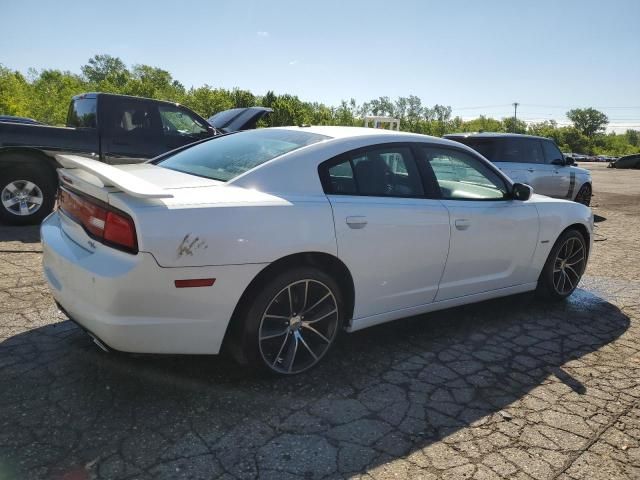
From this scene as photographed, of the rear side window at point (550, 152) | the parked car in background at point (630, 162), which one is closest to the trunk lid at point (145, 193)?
the rear side window at point (550, 152)

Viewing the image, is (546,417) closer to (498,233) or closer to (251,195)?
(498,233)

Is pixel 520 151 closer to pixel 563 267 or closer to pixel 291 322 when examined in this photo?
pixel 563 267

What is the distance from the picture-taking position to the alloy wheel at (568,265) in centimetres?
470

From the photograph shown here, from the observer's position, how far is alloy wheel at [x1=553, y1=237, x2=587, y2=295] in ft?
15.4

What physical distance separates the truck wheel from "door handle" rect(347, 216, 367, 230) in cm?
557

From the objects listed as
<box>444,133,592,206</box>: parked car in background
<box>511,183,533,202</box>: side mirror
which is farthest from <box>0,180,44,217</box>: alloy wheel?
<box>444,133,592,206</box>: parked car in background

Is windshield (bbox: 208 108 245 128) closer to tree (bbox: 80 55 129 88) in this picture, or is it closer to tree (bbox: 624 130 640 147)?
tree (bbox: 80 55 129 88)

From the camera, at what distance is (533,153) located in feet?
32.7

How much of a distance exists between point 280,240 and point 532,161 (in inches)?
333

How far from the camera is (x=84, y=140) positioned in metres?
7.37

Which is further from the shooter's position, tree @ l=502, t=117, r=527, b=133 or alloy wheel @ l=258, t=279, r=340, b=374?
tree @ l=502, t=117, r=527, b=133

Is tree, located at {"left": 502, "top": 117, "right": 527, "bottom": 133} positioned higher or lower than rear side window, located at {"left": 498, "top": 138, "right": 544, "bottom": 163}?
higher

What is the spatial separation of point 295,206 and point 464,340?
1.81 metres

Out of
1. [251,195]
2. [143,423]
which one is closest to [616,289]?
[251,195]
